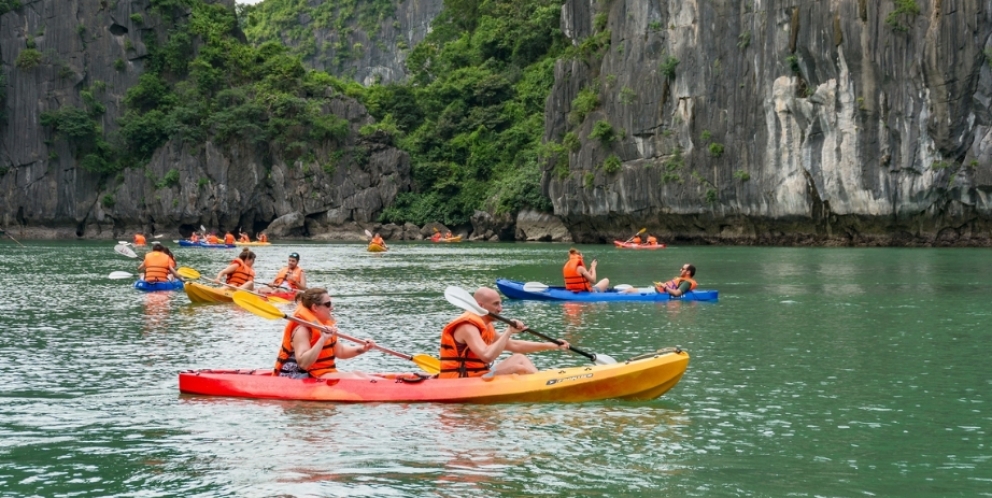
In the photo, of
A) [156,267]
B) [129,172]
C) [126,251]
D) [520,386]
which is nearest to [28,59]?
[129,172]

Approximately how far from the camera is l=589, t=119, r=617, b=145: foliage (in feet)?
212

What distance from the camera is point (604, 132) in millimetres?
64812

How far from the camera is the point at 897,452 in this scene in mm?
9945

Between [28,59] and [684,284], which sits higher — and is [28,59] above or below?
above

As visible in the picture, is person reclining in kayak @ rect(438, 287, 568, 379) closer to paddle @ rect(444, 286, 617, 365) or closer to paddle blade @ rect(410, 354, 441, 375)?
paddle @ rect(444, 286, 617, 365)

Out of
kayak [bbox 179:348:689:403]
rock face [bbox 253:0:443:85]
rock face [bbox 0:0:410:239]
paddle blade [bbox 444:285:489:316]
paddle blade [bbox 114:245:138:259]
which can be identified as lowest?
kayak [bbox 179:348:689:403]

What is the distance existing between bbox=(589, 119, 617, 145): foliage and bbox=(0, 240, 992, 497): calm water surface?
42.1 m

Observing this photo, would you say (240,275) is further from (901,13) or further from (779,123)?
(779,123)

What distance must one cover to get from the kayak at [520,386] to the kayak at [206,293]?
13030 mm

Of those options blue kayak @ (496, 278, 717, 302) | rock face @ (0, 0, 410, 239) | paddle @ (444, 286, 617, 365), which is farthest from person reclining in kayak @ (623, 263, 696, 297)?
rock face @ (0, 0, 410, 239)

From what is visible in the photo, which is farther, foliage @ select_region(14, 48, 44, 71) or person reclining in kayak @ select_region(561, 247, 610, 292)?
foliage @ select_region(14, 48, 44, 71)

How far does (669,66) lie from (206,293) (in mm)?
41412

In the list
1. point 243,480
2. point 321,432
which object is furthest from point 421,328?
point 243,480

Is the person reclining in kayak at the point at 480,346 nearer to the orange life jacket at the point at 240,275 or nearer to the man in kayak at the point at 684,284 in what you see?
the man in kayak at the point at 684,284
